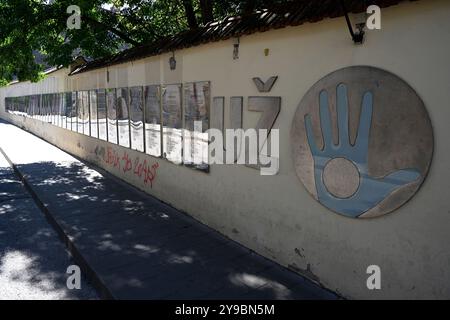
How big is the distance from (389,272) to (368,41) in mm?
2041

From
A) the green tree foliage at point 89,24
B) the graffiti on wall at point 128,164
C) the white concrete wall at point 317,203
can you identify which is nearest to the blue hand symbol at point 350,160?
the white concrete wall at point 317,203

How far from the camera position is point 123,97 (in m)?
8.67

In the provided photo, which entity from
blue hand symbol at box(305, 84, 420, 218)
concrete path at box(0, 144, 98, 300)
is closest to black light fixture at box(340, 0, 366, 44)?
blue hand symbol at box(305, 84, 420, 218)

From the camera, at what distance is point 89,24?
11.0 meters

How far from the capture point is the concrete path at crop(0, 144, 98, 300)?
13.2 feet

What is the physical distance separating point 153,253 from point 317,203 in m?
2.15

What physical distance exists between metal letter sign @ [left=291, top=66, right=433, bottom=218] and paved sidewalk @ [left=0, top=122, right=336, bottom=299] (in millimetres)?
1136

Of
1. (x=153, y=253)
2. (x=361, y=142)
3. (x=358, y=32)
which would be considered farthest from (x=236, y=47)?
(x=153, y=253)

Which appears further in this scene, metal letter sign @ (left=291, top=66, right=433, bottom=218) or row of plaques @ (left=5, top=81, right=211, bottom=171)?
row of plaques @ (left=5, top=81, right=211, bottom=171)

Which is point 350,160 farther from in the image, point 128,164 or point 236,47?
point 128,164

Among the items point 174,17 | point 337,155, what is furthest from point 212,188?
point 174,17

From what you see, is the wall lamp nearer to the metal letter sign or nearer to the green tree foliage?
the metal letter sign

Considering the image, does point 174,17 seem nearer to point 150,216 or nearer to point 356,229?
point 150,216

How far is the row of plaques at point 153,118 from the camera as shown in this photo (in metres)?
5.85
